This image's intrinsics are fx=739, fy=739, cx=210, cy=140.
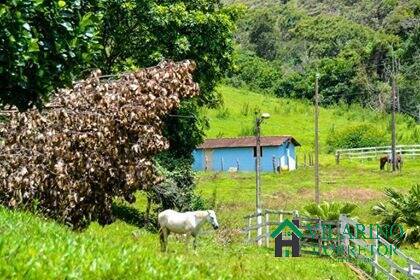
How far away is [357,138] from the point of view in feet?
226

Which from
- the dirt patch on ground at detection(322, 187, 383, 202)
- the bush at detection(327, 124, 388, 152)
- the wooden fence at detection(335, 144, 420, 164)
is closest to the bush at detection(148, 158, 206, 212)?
the dirt patch on ground at detection(322, 187, 383, 202)

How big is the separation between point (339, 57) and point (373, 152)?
1420 inches

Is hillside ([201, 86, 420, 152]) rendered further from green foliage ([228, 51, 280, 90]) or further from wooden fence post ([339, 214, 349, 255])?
wooden fence post ([339, 214, 349, 255])

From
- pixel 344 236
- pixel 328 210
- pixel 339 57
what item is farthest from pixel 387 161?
pixel 339 57

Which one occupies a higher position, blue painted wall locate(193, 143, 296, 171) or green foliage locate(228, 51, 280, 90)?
green foliage locate(228, 51, 280, 90)

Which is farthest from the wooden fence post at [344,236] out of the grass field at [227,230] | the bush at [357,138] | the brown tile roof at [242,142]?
the bush at [357,138]

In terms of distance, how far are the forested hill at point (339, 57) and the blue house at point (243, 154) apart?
14.1m

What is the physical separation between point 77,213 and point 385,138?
5691 cm

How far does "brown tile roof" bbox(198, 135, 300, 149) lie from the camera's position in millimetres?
62125

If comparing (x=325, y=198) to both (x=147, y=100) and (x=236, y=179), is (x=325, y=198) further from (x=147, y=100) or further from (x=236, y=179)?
(x=147, y=100)

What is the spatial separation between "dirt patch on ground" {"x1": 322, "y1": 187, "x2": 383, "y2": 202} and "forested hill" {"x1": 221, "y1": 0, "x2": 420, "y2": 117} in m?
31.5

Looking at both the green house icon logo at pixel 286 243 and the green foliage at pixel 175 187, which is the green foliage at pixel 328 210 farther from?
the green foliage at pixel 175 187

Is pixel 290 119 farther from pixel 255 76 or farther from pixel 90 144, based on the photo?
pixel 90 144

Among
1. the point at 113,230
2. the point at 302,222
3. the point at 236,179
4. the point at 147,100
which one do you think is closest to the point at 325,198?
the point at 236,179
